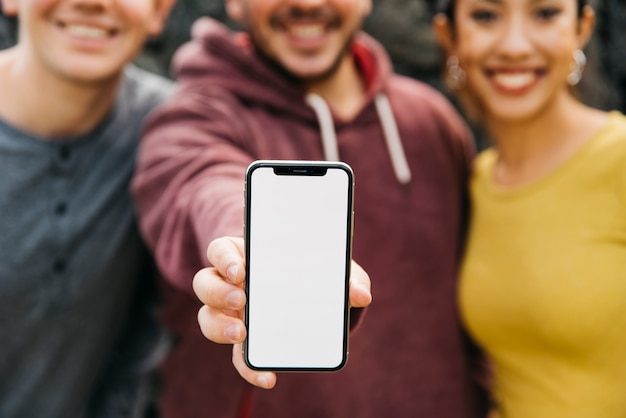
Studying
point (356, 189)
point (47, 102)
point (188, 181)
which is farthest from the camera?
point (47, 102)

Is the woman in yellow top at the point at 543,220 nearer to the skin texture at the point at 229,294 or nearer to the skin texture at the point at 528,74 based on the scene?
the skin texture at the point at 528,74

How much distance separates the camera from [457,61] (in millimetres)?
1057

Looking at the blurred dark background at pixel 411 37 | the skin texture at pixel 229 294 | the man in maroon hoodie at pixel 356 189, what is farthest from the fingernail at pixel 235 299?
the blurred dark background at pixel 411 37

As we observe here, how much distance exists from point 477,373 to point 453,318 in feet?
0.33

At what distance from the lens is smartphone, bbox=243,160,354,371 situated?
52 cm

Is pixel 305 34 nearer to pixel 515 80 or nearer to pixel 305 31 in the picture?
pixel 305 31

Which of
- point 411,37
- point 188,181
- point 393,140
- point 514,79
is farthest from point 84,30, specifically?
point 411,37

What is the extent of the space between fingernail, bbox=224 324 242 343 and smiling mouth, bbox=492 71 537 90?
0.59 m

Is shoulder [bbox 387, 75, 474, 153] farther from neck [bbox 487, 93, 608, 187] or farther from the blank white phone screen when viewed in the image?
the blank white phone screen

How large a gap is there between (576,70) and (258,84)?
436mm

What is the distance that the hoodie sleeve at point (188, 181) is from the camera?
0.69 metres

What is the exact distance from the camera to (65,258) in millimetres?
1032

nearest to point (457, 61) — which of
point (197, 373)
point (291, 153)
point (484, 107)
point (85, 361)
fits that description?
point (484, 107)

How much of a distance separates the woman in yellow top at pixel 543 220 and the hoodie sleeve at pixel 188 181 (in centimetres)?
34
